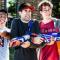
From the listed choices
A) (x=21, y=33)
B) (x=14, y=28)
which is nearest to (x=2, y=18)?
(x=14, y=28)

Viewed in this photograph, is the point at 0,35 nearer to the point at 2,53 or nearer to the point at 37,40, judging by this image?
the point at 2,53

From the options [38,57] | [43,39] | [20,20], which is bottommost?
[38,57]

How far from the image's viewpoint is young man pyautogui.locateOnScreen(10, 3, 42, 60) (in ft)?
12.3

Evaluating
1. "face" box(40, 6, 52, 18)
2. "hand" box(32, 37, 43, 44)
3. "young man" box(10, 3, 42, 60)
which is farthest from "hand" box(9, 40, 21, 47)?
"face" box(40, 6, 52, 18)

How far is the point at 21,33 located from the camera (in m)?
3.80

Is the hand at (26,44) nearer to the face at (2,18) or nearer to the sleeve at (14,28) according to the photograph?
the sleeve at (14,28)

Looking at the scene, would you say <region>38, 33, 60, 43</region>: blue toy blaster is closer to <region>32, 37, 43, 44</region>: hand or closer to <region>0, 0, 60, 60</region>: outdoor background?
<region>32, 37, 43, 44</region>: hand

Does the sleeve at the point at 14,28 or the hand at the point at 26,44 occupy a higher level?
the sleeve at the point at 14,28

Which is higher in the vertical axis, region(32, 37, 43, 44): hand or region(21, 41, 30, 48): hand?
region(32, 37, 43, 44): hand

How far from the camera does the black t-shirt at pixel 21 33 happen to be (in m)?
3.75

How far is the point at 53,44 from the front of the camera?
390 cm

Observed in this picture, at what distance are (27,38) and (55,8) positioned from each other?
527mm

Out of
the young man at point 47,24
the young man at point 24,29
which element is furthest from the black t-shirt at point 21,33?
the young man at point 47,24

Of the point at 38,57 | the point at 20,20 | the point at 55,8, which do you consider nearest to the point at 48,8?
the point at 55,8
